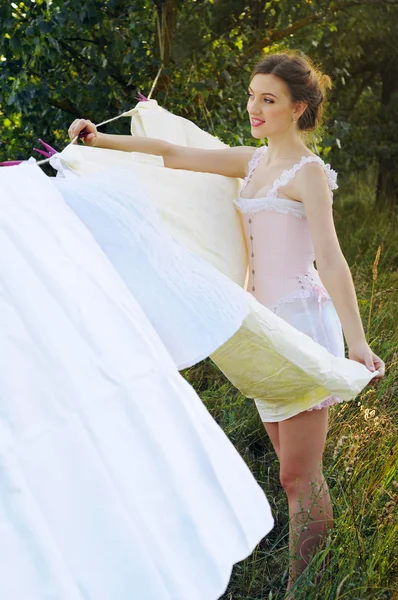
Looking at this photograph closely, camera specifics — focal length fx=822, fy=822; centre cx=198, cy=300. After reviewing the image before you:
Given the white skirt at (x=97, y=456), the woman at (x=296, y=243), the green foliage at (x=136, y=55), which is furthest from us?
the green foliage at (x=136, y=55)

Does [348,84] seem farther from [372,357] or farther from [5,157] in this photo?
[372,357]

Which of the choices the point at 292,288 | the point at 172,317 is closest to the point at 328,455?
the point at 292,288

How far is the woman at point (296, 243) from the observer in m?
2.20

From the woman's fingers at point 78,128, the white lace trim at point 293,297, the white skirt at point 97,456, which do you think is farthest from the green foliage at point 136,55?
the white skirt at point 97,456

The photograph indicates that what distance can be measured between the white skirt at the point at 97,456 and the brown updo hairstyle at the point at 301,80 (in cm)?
114

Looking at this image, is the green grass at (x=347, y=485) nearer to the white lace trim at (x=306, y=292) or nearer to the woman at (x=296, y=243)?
the woman at (x=296, y=243)

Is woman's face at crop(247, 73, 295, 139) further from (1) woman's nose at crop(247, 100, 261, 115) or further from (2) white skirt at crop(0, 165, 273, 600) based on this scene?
(2) white skirt at crop(0, 165, 273, 600)

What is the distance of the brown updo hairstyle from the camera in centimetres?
237

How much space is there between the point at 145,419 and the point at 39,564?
280 mm

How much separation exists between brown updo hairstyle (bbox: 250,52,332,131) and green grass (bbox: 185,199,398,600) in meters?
0.96

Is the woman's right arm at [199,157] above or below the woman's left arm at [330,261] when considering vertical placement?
above

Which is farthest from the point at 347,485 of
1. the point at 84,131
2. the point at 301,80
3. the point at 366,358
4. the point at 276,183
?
the point at 84,131

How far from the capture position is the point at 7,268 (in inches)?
53.6

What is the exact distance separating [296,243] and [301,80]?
1.56 ft
